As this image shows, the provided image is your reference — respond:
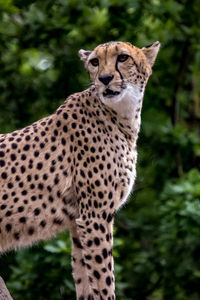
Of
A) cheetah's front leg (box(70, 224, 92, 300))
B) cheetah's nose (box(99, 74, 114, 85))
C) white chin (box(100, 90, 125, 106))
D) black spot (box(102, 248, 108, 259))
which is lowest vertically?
cheetah's front leg (box(70, 224, 92, 300))

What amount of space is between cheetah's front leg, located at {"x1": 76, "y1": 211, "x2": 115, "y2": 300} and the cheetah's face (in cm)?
84

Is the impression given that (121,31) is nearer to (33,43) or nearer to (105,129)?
(33,43)

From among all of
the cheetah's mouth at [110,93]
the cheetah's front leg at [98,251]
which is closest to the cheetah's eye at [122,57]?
the cheetah's mouth at [110,93]

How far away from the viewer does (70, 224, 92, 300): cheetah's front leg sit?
18.3 feet

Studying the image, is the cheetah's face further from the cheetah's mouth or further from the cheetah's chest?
the cheetah's chest

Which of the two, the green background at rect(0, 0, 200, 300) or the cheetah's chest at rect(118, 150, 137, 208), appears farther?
the green background at rect(0, 0, 200, 300)

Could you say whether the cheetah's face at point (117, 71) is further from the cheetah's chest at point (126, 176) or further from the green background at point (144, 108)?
the green background at point (144, 108)

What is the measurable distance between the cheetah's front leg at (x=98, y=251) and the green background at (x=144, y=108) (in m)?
2.19

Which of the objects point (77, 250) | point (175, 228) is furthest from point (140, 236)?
point (77, 250)

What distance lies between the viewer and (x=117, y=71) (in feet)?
17.1

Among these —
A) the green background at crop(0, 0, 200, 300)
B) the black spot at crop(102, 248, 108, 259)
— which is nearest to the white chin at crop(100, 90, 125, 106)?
the black spot at crop(102, 248, 108, 259)

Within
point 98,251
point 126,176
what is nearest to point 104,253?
point 98,251

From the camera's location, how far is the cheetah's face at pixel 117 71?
5.15 m

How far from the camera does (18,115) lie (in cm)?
908
